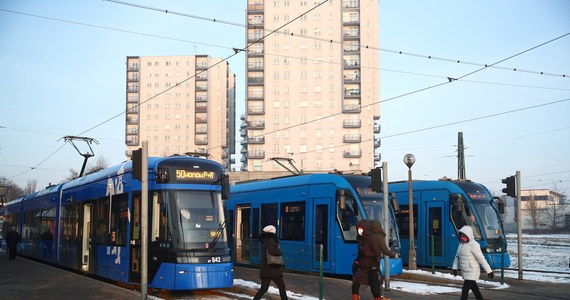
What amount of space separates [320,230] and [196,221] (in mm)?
5440

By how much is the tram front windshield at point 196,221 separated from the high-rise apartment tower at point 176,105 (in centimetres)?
10302

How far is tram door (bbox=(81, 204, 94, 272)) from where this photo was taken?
17.9m

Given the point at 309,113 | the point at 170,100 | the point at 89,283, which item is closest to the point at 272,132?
the point at 309,113

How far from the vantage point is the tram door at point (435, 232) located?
20.7 meters

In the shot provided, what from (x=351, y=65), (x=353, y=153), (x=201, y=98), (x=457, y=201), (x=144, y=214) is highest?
(x=351, y=65)

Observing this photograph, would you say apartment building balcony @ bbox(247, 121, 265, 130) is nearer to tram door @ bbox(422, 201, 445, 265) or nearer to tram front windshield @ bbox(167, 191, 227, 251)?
tram door @ bbox(422, 201, 445, 265)

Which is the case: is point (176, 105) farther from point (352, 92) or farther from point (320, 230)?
point (320, 230)

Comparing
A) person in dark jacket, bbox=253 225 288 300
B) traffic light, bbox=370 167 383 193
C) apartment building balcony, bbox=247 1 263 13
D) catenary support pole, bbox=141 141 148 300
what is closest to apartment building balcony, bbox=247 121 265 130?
apartment building balcony, bbox=247 1 263 13

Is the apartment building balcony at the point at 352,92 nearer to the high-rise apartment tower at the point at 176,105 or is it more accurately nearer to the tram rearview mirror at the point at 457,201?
the high-rise apartment tower at the point at 176,105

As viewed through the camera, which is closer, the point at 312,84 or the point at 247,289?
the point at 247,289

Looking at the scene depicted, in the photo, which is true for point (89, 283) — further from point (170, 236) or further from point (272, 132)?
point (272, 132)

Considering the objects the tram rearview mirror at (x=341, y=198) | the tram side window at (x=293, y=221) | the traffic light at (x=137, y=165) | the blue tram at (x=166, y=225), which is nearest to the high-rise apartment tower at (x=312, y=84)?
the tram side window at (x=293, y=221)

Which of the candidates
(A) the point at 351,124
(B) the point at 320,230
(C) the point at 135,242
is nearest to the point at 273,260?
(C) the point at 135,242

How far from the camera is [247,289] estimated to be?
48.0 feet
